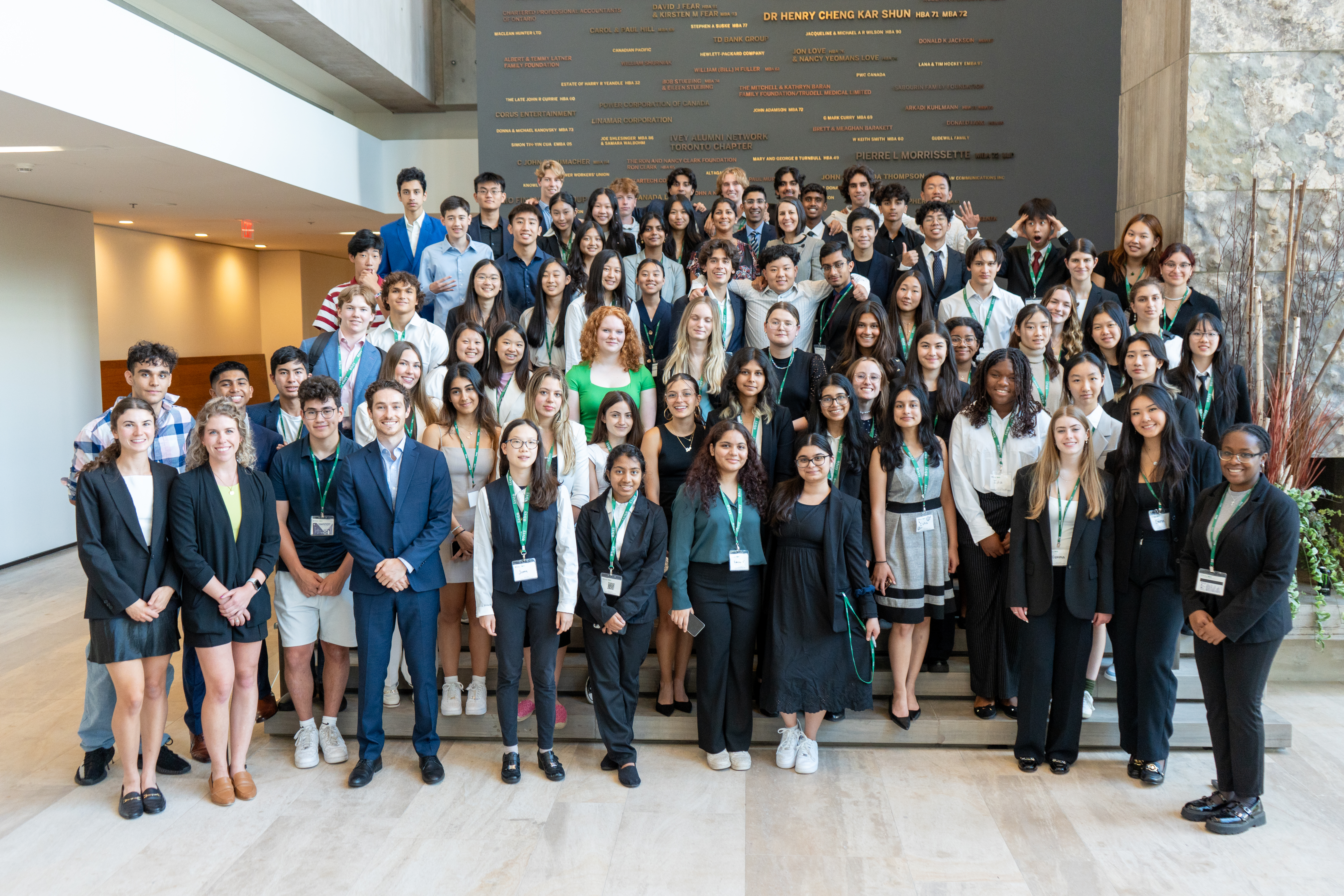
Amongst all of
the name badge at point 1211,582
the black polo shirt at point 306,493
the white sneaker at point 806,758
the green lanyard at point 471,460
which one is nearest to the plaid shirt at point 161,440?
the black polo shirt at point 306,493

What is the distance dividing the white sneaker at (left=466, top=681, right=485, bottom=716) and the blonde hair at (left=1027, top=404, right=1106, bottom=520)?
266 cm

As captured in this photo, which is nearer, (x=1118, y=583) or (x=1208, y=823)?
(x=1208, y=823)

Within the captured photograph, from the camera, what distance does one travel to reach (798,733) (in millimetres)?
4258

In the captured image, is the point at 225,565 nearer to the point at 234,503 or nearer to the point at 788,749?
the point at 234,503

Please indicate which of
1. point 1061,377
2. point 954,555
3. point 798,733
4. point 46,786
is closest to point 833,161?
point 1061,377

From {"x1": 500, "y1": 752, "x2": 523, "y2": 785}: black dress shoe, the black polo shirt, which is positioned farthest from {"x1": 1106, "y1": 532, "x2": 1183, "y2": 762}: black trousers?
the black polo shirt

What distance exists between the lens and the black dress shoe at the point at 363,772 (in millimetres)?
4004

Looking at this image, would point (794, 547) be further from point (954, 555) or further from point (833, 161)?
point (833, 161)

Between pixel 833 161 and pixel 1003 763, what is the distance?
6.25 meters

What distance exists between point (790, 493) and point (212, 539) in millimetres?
2440

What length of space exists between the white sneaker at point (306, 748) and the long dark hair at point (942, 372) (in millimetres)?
3300

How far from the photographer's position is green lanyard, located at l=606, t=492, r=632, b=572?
4082mm

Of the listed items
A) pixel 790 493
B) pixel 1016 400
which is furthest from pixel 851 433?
pixel 1016 400

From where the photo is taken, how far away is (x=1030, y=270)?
6.04m
